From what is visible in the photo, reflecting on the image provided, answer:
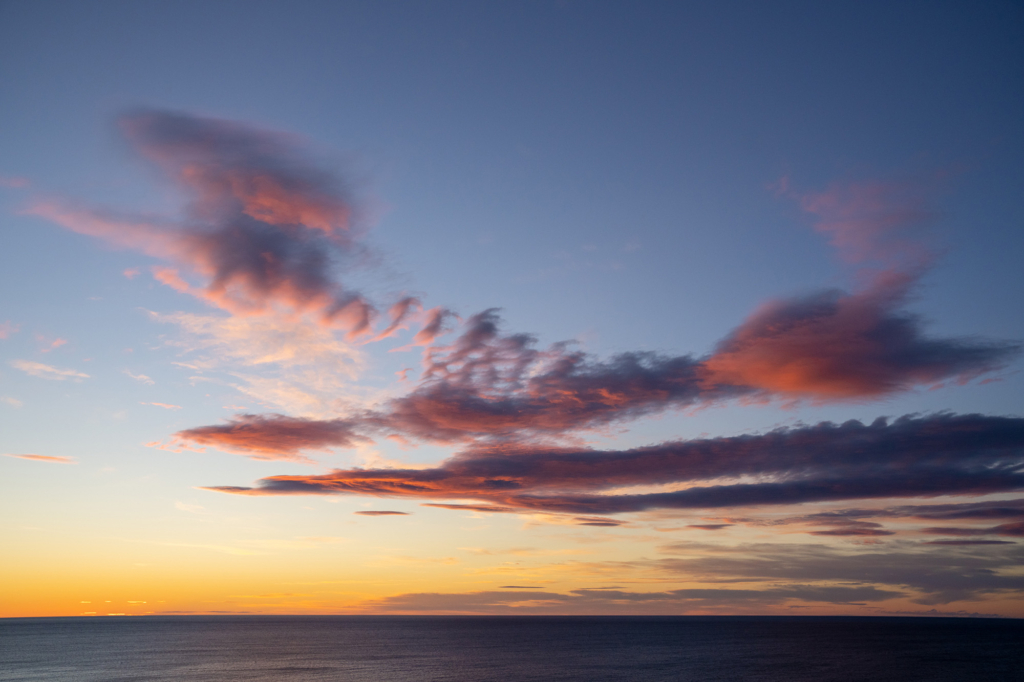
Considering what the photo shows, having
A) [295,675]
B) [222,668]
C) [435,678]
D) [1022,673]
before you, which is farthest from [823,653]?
[222,668]

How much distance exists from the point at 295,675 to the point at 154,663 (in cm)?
4042

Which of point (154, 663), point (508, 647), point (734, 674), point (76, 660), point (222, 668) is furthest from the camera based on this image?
point (508, 647)

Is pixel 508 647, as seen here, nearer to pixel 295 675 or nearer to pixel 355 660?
pixel 355 660

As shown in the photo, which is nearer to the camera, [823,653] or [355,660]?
[355,660]

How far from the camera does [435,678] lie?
303 ft

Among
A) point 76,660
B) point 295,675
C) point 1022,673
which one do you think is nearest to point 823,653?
point 1022,673

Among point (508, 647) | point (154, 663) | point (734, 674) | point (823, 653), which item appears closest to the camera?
point (734, 674)

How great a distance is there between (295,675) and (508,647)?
73.3m

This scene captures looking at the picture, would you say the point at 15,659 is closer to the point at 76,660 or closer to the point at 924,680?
the point at 76,660

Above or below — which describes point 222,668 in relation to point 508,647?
above

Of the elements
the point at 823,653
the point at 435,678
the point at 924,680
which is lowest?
the point at 823,653

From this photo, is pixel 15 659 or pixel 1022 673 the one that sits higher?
pixel 15 659

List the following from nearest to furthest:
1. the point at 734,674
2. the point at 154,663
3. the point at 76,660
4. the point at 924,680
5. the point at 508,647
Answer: the point at 924,680 → the point at 734,674 → the point at 154,663 → the point at 76,660 → the point at 508,647

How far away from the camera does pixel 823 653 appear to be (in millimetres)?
140875
